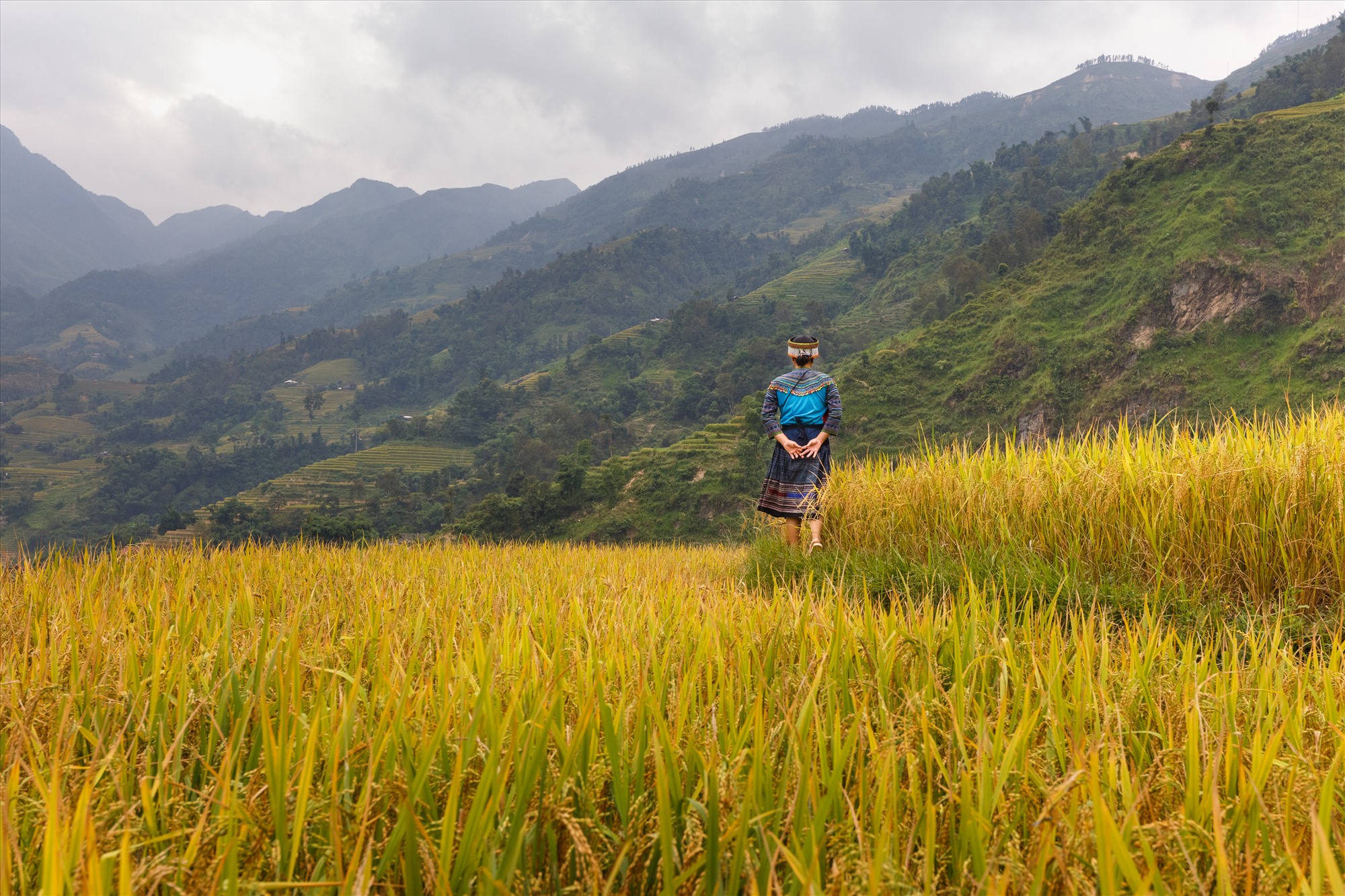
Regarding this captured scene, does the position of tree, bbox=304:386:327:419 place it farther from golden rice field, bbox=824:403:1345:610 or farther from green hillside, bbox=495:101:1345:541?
golden rice field, bbox=824:403:1345:610

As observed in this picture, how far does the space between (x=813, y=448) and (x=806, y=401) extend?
477mm

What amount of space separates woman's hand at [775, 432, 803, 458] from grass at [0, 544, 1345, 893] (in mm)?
3699

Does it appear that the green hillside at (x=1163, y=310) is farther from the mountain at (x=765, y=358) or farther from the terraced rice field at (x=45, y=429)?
the terraced rice field at (x=45, y=429)

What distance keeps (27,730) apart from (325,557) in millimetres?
3726

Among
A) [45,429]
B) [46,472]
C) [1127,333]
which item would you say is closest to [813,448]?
[1127,333]

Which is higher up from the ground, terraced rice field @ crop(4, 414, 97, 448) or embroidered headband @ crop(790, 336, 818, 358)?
terraced rice field @ crop(4, 414, 97, 448)

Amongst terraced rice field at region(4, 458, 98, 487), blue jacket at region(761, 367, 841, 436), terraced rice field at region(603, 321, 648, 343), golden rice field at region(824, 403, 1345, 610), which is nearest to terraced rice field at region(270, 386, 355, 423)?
terraced rice field at region(4, 458, 98, 487)

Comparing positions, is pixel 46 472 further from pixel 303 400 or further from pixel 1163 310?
pixel 1163 310

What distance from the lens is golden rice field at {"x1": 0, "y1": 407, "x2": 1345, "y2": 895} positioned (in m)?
1.07

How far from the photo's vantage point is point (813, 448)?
20.1ft

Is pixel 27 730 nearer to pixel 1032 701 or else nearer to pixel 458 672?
pixel 458 672

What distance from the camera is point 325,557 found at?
16.2 ft

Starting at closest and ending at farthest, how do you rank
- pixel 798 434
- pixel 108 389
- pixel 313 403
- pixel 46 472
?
pixel 798 434
pixel 46 472
pixel 313 403
pixel 108 389

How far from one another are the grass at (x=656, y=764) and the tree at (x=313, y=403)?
12673 cm
